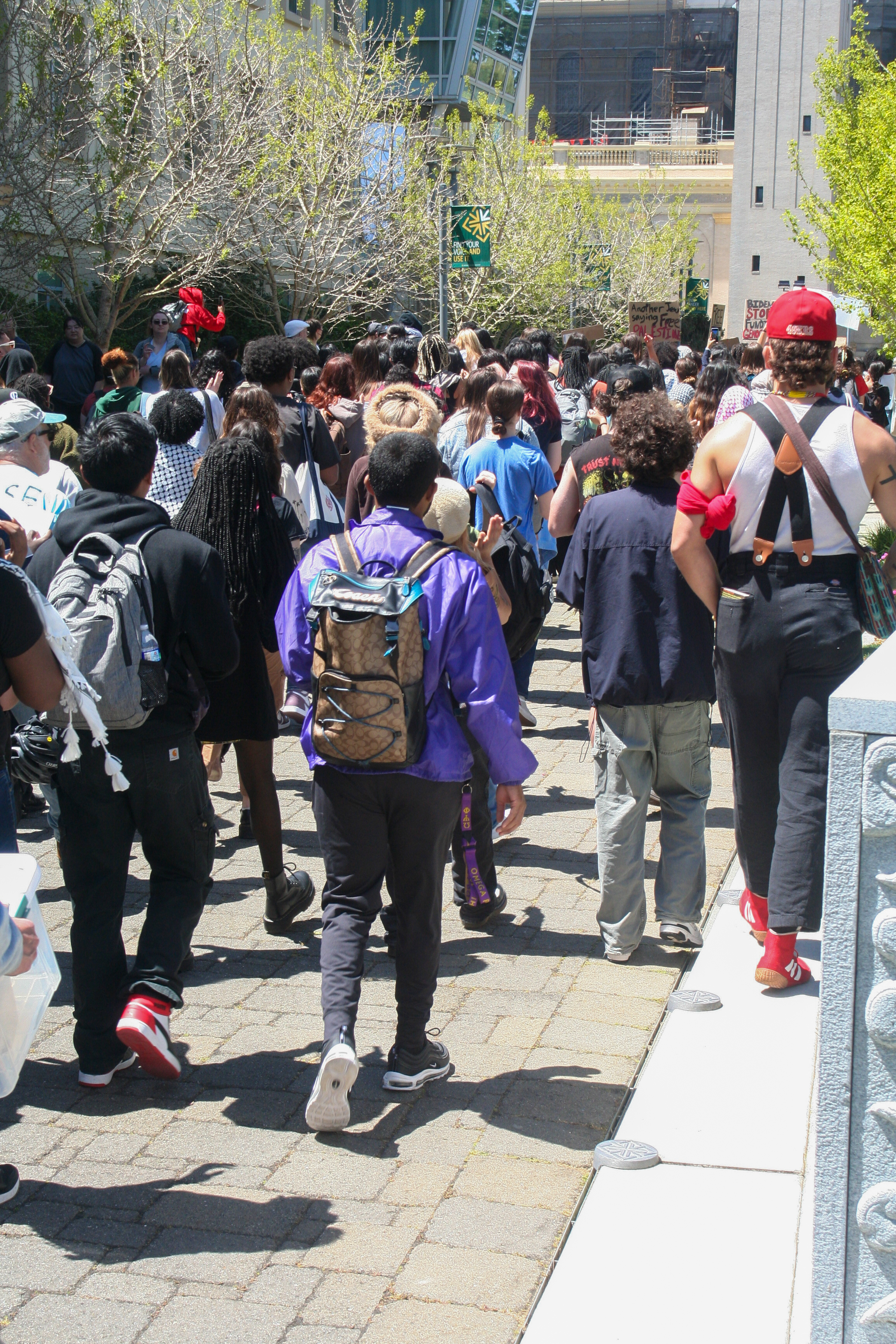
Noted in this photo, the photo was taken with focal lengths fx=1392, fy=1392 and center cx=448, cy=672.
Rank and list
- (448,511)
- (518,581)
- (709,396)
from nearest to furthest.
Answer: (448,511) < (518,581) < (709,396)

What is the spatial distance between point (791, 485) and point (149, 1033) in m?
2.55

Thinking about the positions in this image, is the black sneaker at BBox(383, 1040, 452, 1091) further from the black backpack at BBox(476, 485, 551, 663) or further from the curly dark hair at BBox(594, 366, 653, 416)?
the curly dark hair at BBox(594, 366, 653, 416)

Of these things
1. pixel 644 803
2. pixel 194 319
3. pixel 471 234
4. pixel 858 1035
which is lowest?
pixel 644 803

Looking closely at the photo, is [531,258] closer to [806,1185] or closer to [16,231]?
[16,231]

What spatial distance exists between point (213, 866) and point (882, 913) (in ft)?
14.1

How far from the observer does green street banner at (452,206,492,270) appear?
14219 millimetres

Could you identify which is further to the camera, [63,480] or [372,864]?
[63,480]


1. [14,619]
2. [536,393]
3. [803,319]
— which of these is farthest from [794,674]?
[536,393]

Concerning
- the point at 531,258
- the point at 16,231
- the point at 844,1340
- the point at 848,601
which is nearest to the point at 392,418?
the point at 848,601

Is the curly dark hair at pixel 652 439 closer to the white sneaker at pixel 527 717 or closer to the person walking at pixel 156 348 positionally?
the white sneaker at pixel 527 717

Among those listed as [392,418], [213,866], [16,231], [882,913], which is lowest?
[213,866]

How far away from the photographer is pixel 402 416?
16.2ft

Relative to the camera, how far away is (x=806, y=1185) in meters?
3.56

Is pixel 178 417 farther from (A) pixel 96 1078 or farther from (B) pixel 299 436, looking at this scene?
(A) pixel 96 1078
